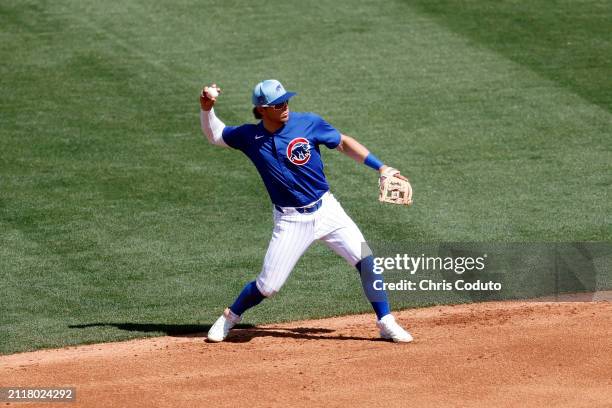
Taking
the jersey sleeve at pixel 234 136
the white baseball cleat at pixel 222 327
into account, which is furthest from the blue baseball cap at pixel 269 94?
the white baseball cleat at pixel 222 327

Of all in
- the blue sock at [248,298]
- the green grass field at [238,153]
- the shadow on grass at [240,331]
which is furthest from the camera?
the green grass field at [238,153]

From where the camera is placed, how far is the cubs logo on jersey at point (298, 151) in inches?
324

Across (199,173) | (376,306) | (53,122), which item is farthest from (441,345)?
(53,122)

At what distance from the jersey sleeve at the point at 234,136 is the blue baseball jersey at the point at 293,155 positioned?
18mm

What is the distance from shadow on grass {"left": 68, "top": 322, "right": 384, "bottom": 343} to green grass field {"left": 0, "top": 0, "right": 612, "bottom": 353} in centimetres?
4

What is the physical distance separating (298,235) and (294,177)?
0.43 m

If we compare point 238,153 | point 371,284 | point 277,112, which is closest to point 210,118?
point 277,112

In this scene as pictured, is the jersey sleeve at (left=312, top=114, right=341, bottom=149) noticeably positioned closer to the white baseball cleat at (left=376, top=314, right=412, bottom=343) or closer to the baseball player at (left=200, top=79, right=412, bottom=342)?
the baseball player at (left=200, top=79, right=412, bottom=342)

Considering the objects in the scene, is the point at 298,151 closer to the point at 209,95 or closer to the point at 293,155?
the point at 293,155

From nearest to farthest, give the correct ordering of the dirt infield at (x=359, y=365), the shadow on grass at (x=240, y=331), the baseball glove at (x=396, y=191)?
the dirt infield at (x=359, y=365) → the baseball glove at (x=396, y=191) → the shadow on grass at (x=240, y=331)

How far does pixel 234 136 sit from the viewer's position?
846 centimetres

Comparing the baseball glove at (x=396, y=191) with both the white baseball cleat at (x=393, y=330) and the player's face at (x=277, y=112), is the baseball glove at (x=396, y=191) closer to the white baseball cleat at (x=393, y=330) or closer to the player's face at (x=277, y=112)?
the player's face at (x=277, y=112)

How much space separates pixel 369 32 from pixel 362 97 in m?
1.97

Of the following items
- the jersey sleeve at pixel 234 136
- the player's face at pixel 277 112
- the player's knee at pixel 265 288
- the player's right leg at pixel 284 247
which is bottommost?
the player's knee at pixel 265 288
